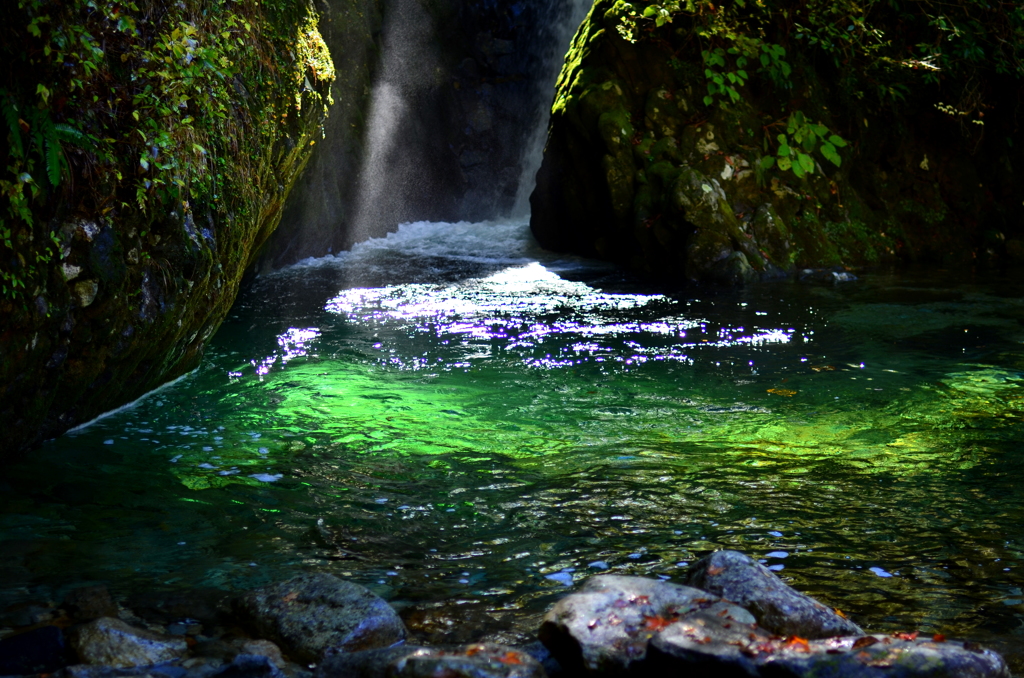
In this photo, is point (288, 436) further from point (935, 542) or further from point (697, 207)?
point (697, 207)

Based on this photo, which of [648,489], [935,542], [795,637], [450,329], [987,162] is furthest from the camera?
[987,162]

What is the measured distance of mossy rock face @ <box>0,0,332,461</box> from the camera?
456cm

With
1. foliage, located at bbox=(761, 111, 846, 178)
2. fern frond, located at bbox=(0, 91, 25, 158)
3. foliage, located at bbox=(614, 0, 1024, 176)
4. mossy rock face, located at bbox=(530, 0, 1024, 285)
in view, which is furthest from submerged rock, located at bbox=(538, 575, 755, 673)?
foliage, located at bbox=(761, 111, 846, 178)

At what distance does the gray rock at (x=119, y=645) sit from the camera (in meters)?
A: 2.93

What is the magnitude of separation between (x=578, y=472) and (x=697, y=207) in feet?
27.7

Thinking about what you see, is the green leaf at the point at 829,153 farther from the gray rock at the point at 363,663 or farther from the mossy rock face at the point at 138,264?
the gray rock at the point at 363,663

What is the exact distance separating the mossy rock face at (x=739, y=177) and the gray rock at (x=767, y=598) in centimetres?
934

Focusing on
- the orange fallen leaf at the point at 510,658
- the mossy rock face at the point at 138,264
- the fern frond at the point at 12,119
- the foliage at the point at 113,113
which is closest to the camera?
the orange fallen leaf at the point at 510,658

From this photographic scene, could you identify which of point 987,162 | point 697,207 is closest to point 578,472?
point 697,207

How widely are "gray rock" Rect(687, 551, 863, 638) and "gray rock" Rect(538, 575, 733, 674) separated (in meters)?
0.12

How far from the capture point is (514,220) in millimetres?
20922

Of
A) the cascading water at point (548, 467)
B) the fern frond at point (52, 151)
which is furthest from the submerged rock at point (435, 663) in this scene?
the fern frond at point (52, 151)

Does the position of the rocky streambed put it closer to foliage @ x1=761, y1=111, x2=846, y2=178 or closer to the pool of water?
the pool of water

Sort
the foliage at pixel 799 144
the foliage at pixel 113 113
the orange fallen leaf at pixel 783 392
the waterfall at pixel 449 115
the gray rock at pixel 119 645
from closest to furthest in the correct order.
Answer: the gray rock at pixel 119 645 < the foliage at pixel 113 113 < the orange fallen leaf at pixel 783 392 < the foliage at pixel 799 144 < the waterfall at pixel 449 115
